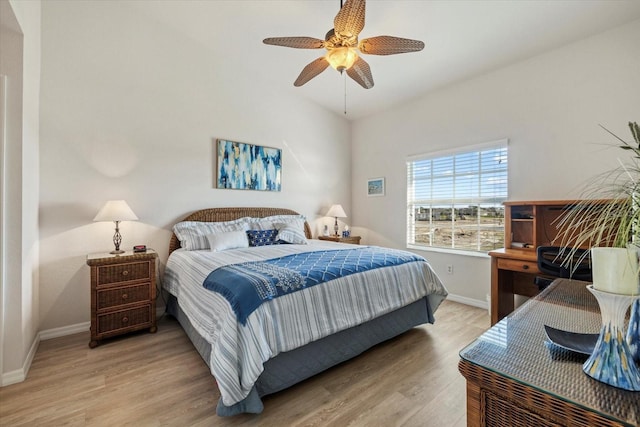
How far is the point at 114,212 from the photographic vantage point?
106 inches

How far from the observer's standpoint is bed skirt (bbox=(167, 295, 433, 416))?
1.73 meters

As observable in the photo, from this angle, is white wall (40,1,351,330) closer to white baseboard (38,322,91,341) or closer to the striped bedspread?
white baseboard (38,322,91,341)

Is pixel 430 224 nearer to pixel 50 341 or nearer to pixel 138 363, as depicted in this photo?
pixel 138 363

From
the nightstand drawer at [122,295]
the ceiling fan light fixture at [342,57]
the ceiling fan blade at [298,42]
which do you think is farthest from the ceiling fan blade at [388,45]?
the nightstand drawer at [122,295]

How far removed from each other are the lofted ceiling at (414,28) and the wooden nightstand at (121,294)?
8.66 ft

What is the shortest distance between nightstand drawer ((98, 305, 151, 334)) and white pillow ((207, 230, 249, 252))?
859 mm

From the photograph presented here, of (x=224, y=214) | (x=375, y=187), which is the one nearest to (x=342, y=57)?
(x=224, y=214)

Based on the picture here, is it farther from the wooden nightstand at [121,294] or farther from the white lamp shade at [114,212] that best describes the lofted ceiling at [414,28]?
the wooden nightstand at [121,294]

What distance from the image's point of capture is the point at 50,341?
8.55 feet

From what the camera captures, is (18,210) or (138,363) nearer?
(18,210)

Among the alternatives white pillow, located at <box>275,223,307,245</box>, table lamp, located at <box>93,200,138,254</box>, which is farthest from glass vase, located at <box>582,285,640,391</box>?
table lamp, located at <box>93,200,138,254</box>

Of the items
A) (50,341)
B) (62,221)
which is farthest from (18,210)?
(50,341)

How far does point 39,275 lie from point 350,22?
11.6 feet

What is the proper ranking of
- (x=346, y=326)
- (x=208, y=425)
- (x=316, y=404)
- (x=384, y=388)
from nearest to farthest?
(x=208, y=425) → (x=316, y=404) → (x=384, y=388) → (x=346, y=326)
